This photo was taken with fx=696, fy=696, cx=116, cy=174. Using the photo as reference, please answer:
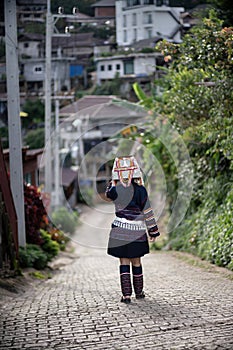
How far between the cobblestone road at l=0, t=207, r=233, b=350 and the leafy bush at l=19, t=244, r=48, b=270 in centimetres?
166

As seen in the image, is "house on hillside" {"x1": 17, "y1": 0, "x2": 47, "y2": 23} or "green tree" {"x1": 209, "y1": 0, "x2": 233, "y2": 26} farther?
"green tree" {"x1": 209, "y1": 0, "x2": 233, "y2": 26}

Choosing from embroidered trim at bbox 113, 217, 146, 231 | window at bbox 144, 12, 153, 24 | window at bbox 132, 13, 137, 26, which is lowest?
embroidered trim at bbox 113, 217, 146, 231

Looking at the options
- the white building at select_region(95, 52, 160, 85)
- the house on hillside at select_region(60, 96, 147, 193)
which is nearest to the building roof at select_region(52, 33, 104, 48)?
the white building at select_region(95, 52, 160, 85)

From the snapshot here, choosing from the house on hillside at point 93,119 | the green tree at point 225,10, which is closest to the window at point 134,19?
the green tree at point 225,10

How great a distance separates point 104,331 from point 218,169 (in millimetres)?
8590

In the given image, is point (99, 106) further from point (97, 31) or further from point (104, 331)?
point (104, 331)

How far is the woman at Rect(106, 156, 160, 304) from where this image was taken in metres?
8.79

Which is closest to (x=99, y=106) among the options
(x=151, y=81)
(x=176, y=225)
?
(x=151, y=81)

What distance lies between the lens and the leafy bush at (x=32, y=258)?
43.7 ft

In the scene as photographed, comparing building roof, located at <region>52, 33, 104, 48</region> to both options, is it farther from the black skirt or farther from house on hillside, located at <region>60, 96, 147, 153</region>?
the black skirt

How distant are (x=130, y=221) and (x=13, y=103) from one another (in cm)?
487

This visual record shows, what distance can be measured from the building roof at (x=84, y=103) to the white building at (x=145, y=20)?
Result: 4777mm

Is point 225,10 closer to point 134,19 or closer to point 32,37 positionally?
point 134,19

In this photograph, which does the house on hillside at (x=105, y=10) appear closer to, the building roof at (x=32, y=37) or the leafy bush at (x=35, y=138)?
the building roof at (x=32, y=37)
